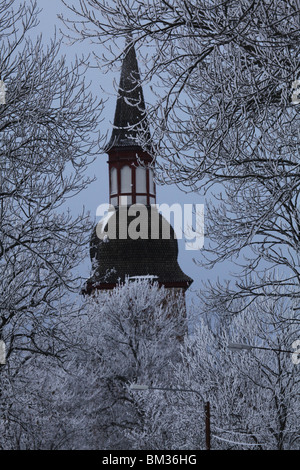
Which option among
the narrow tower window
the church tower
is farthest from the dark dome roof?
the narrow tower window

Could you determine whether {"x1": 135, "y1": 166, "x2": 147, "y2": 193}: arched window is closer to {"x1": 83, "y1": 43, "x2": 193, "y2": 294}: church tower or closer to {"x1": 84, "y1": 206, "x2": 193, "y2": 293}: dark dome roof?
{"x1": 83, "y1": 43, "x2": 193, "y2": 294}: church tower

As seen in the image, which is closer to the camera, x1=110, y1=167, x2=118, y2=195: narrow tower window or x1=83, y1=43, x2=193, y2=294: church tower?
x1=83, y1=43, x2=193, y2=294: church tower

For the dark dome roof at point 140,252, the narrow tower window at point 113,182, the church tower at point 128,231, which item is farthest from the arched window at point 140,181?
the dark dome roof at point 140,252

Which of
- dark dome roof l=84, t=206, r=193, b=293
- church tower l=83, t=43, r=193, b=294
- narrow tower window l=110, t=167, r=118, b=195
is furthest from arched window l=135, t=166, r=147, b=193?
dark dome roof l=84, t=206, r=193, b=293

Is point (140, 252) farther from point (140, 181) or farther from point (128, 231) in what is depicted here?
point (140, 181)

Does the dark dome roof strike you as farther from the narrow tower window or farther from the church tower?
the narrow tower window

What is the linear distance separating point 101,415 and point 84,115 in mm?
19360

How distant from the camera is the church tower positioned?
42688mm

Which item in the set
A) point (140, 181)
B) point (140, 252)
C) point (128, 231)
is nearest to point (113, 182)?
point (140, 181)

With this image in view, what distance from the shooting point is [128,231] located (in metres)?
45.3

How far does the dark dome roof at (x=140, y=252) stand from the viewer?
Answer: 42594mm

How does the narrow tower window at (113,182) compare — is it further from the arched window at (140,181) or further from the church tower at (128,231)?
the arched window at (140,181)

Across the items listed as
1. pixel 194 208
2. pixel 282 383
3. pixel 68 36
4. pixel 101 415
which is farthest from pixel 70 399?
pixel 68 36

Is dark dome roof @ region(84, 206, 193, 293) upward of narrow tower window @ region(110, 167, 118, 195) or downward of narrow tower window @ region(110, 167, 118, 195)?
downward
